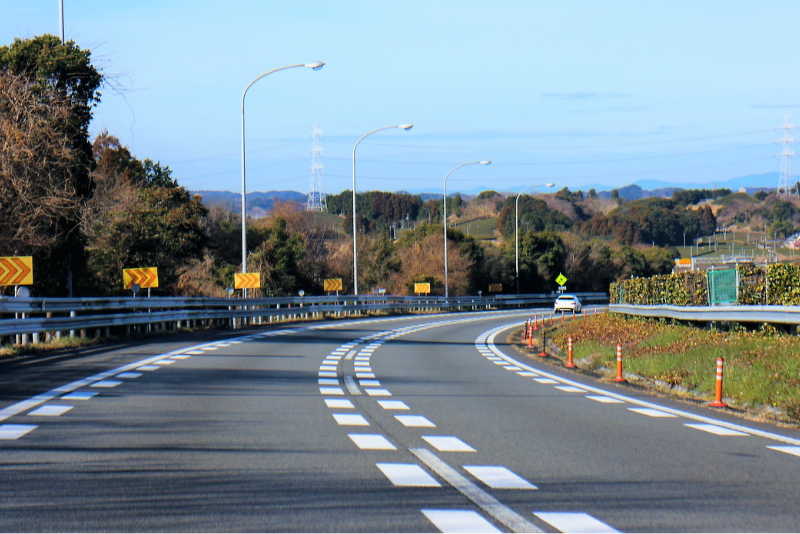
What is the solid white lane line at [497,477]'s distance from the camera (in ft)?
22.4

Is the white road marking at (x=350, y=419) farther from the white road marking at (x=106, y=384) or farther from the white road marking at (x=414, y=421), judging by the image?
the white road marking at (x=106, y=384)

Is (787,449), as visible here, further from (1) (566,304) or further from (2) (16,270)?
(1) (566,304)

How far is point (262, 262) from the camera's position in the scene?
6031cm

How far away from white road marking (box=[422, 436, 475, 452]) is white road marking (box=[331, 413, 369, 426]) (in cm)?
115

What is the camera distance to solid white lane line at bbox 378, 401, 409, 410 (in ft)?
37.6

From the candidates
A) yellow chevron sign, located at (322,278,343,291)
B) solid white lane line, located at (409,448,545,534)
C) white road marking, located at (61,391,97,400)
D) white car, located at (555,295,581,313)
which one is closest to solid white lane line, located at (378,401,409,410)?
solid white lane line, located at (409,448,545,534)

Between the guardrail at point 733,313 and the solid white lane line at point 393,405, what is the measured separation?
27.3ft

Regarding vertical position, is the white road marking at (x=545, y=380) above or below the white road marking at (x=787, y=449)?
below

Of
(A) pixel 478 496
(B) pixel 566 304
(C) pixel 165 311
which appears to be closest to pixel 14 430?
(A) pixel 478 496

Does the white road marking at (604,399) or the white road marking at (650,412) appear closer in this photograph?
the white road marking at (650,412)

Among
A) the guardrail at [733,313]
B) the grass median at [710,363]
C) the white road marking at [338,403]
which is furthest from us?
the guardrail at [733,313]

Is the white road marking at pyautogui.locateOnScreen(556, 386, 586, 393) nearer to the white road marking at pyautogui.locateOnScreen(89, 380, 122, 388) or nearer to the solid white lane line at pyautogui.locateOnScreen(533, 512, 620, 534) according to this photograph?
the white road marking at pyautogui.locateOnScreen(89, 380, 122, 388)

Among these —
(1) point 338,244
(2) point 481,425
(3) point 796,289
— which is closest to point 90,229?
(3) point 796,289

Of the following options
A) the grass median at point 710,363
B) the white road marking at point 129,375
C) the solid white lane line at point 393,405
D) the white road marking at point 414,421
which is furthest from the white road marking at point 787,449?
the white road marking at point 129,375
